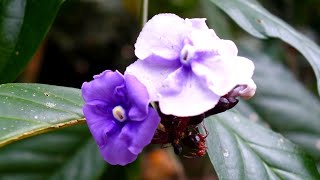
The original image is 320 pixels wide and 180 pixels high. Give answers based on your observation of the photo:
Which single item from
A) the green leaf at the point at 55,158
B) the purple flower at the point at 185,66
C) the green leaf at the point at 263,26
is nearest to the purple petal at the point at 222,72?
the purple flower at the point at 185,66

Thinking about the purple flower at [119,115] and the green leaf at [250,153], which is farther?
the green leaf at [250,153]

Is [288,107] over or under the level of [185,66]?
under

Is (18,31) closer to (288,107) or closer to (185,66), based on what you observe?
(185,66)

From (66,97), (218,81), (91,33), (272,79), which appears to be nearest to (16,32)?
(66,97)

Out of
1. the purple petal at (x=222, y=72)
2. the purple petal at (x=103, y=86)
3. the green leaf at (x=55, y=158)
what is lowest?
the green leaf at (x=55, y=158)

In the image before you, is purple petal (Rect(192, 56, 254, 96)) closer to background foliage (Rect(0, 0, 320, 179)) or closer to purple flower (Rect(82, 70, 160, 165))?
purple flower (Rect(82, 70, 160, 165))

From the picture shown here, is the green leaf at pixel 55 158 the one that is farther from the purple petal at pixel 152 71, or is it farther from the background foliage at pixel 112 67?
the purple petal at pixel 152 71

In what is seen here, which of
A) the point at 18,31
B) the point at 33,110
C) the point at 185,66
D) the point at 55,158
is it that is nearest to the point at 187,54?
the point at 185,66
